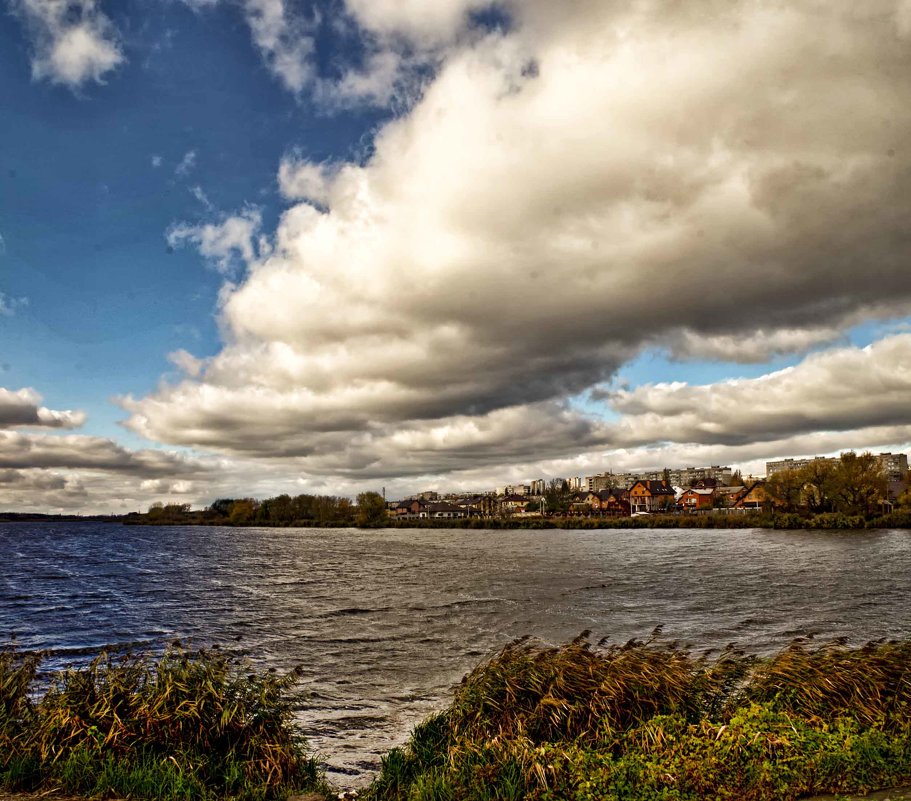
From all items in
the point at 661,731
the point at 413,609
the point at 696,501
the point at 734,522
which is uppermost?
the point at 661,731

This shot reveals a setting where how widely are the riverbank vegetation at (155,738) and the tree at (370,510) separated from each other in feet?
582

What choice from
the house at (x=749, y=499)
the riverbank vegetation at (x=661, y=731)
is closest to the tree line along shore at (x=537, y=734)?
the riverbank vegetation at (x=661, y=731)

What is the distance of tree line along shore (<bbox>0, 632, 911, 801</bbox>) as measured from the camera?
8820 millimetres

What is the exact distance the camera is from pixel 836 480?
103 meters

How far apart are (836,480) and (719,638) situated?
92.6 m

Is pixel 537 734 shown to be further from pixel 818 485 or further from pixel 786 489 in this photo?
pixel 786 489

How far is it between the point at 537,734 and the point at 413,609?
25.9 metres

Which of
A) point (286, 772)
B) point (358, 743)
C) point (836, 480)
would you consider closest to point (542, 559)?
point (358, 743)

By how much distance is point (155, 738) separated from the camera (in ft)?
34.6

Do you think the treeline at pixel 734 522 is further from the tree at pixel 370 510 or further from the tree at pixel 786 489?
the tree at pixel 370 510

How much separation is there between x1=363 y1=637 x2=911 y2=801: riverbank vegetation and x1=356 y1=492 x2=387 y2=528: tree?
17757cm

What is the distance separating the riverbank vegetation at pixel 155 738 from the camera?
9.53 m

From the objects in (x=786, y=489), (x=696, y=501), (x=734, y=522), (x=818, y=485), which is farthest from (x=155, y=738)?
(x=696, y=501)

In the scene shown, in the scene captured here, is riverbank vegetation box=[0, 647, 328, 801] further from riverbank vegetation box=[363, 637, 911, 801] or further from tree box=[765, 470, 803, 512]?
tree box=[765, 470, 803, 512]
